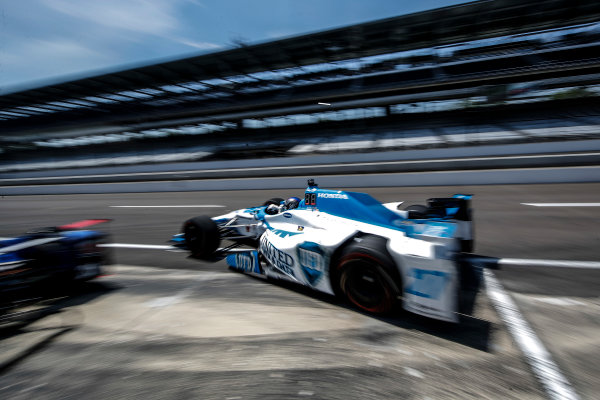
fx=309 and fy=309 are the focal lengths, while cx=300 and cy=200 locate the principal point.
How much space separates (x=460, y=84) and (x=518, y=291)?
2203 centimetres

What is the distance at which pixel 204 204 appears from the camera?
962cm

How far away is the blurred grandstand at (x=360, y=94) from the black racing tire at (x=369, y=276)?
582 inches

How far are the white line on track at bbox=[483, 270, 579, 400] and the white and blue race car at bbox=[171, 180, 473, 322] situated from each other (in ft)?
1.26

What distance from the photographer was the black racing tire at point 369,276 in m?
2.46

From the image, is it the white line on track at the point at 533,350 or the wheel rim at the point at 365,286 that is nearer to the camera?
the white line on track at the point at 533,350

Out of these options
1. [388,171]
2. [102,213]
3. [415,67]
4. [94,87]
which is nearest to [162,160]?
[94,87]

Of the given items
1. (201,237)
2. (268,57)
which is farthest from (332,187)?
(268,57)

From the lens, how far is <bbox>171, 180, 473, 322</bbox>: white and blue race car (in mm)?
2289

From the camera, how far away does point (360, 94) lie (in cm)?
2386

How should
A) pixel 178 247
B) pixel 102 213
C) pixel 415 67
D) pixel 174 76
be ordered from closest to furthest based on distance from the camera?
pixel 178 247, pixel 102 213, pixel 415 67, pixel 174 76

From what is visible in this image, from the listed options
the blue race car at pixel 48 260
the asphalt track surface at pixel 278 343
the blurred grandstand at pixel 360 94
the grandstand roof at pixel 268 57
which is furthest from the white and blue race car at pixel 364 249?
the grandstand roof at pixel 268 57

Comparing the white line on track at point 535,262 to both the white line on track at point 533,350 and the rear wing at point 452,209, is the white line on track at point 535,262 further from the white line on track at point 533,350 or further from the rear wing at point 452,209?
the white line on track at point 533,350

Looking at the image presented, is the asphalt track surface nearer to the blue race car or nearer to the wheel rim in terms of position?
the wheel rim

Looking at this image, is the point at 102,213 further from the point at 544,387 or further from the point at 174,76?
the point at 174,76
